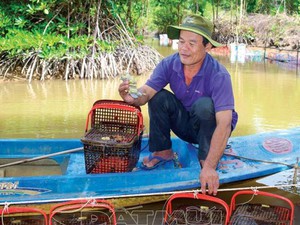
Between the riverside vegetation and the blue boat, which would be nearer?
the blue boat

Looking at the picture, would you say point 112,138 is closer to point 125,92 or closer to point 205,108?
point 125,92

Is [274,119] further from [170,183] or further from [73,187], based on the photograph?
[73,187]

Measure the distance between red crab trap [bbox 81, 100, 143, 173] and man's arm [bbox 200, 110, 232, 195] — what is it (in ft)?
1.97

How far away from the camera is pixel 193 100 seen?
10.4 feet

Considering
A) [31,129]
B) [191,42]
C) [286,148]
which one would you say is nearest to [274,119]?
[286,148]

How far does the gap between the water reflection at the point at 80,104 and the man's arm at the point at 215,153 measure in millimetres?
2966

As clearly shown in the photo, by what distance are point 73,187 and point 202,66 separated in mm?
1205

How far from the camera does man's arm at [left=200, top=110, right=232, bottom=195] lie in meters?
2.57

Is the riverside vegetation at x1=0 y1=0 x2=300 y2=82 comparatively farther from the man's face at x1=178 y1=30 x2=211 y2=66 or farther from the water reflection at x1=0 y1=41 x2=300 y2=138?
the man's face at x1=178 y1=30 x2=211 y2=66

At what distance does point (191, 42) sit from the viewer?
2871 mm

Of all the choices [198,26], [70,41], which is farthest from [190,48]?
[70,41]

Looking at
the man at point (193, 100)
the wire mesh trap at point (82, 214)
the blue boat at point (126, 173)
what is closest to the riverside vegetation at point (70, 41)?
the blue boat at point (126, 173)

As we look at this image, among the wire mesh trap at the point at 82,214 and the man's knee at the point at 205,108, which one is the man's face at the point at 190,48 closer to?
the man's knee at the point at 205,108

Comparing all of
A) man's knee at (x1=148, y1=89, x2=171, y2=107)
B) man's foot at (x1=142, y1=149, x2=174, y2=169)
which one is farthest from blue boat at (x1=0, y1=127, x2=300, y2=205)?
man's knee at (x1=148, y1=89, x2=171, y2=107)
